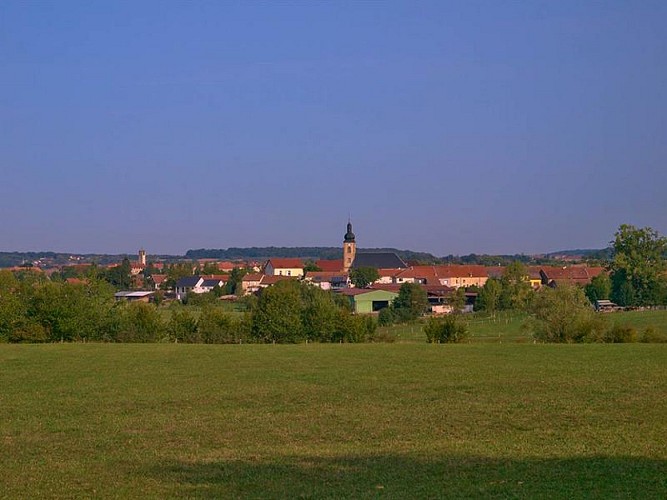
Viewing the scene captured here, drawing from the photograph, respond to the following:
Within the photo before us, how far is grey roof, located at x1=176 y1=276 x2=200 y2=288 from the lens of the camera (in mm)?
159875

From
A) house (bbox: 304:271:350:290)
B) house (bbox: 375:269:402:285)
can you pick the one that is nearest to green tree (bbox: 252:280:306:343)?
house (bbox: 375:269:402:285)

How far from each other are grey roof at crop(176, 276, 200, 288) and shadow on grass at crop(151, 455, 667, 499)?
145m

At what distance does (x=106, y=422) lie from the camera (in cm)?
2200

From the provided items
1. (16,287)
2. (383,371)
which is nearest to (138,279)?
(16,287)

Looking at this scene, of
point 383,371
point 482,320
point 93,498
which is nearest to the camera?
point 93,498

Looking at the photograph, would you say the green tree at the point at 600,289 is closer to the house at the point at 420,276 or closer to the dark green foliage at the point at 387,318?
the dark green foliage at the point at 387,318

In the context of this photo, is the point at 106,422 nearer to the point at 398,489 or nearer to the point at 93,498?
the point at 93,498

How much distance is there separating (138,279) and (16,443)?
174 meters

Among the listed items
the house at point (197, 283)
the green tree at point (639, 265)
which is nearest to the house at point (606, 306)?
the green tree at point (639, 265)

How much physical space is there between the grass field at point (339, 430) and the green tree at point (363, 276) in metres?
126

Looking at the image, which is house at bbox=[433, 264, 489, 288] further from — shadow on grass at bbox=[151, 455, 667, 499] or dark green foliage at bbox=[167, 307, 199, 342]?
shadow on grass at bbox=[151, 455, 667, 499]

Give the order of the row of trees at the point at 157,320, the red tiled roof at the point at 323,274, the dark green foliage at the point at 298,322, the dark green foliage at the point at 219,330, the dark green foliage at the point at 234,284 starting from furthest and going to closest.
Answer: the red tiled roof at the point at 323,274 < the dark green foliage at the point at 234,284 < the dark green foliage at the point at 298,322 < the dark green foliage at the point at 219,330 < the row of trees at the point at 157,320

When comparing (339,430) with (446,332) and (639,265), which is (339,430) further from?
(639,265)

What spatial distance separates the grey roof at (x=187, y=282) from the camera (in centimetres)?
15988
